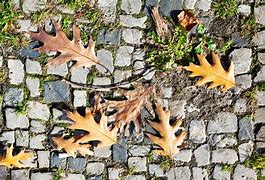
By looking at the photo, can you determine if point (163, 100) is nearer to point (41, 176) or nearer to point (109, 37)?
point (109, 37)

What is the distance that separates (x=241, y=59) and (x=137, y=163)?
123 cm

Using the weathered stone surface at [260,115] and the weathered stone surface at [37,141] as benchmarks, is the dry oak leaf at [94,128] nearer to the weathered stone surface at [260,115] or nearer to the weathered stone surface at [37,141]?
the weathered stone surface at [37,141]

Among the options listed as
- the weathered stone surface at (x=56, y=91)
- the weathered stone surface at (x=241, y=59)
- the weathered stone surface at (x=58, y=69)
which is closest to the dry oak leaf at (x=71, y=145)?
the weathered stone surface at (x=56, y=91)

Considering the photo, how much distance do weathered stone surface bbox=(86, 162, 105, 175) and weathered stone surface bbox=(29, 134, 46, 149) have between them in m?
0.43

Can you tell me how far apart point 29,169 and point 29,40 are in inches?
42.8

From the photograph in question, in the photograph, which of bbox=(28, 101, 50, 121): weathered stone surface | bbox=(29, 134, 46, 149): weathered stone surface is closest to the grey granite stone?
bbox=(28, 101, 50, 121): weathered stone surface

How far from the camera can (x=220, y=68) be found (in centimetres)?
426

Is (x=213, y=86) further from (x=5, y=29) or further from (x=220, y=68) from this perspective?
(x=5, y=29)

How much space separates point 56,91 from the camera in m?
4.38

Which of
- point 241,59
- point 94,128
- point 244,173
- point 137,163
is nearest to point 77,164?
point 94,128

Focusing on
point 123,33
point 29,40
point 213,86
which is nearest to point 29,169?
point 29,40

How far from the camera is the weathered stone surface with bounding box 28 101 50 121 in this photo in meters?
4.40

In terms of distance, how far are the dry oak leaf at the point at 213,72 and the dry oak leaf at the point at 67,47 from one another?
80 centimetres

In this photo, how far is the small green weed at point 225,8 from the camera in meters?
4.33
